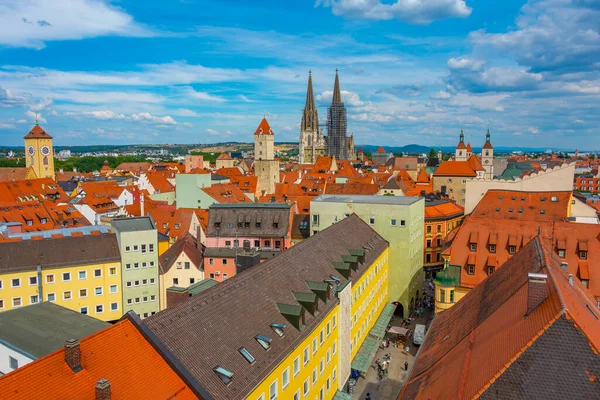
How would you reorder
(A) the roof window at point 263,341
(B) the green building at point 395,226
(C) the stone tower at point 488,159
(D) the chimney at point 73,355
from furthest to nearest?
1. (C) the stone tower at point 488,159
2. (B) the green building at point 395,226
3. (A) the roof window at point 263,341
4. (D) the chimney at point 73,355

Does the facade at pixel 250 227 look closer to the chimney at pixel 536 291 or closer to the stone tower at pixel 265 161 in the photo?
the chimney at pixel 536 291

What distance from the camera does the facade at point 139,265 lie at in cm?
4762

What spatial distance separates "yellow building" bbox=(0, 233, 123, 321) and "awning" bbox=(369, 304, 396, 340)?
26.1 meters

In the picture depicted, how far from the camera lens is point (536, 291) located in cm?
1802

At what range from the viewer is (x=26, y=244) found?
146 ft

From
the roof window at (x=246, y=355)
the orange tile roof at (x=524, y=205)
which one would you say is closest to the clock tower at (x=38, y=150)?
the orange tile roof at (x=524, y=205)

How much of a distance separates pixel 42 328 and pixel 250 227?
98.0 feet

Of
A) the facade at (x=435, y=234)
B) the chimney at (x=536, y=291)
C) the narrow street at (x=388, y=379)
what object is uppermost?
the chimney at (x=536, y=291)

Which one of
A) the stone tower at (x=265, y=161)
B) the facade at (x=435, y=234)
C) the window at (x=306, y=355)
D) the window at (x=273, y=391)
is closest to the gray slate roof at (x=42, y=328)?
the window at (x=273, y=391)

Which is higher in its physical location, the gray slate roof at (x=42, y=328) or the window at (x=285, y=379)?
the gray slate roof at (x=42, y=328)

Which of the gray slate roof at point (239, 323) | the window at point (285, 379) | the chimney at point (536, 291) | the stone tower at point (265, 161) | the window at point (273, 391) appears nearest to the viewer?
the chimney at point (536, 291)

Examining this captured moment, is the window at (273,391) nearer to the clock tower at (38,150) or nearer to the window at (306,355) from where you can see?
the window at (306,355)

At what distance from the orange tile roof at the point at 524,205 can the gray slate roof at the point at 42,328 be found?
51736 mm

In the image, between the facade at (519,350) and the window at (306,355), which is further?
the window at (306,355)
